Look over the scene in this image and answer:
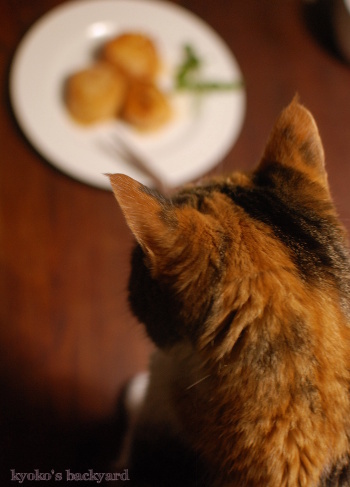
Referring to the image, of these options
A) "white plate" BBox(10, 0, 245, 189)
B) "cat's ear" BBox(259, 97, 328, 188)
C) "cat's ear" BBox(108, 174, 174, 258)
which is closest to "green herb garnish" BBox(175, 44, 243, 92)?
"white plate" BBox(10, 0, 245, 189)

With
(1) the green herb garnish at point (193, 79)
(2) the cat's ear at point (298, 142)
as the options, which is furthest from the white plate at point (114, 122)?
(2) the cat's ear at point (298, 142)

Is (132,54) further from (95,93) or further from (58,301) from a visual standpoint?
(58,301)

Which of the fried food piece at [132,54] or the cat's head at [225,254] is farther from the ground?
the fried food piece at [132,54]

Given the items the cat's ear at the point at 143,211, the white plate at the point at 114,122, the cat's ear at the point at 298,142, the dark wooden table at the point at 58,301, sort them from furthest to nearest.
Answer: the white plate at the point at 114,122
the dark wooden table at the point at 58,301
the cat's ear at the point at 298,142
the cat's ear at the point at 143,211

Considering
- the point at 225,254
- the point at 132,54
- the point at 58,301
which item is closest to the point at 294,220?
the point at 225,254

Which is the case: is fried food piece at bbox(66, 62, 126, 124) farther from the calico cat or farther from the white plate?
the calico cat

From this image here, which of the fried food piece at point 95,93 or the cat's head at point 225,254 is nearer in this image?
the cat's head at point 225,254

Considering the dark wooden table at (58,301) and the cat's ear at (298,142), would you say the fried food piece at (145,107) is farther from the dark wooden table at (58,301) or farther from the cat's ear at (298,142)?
the cat's ear at (298,142)

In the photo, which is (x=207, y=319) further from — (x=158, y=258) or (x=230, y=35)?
(x=230, y=35)

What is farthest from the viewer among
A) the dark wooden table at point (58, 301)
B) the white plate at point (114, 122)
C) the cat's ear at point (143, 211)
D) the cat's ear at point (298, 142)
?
the white plate at point (114, 122)
